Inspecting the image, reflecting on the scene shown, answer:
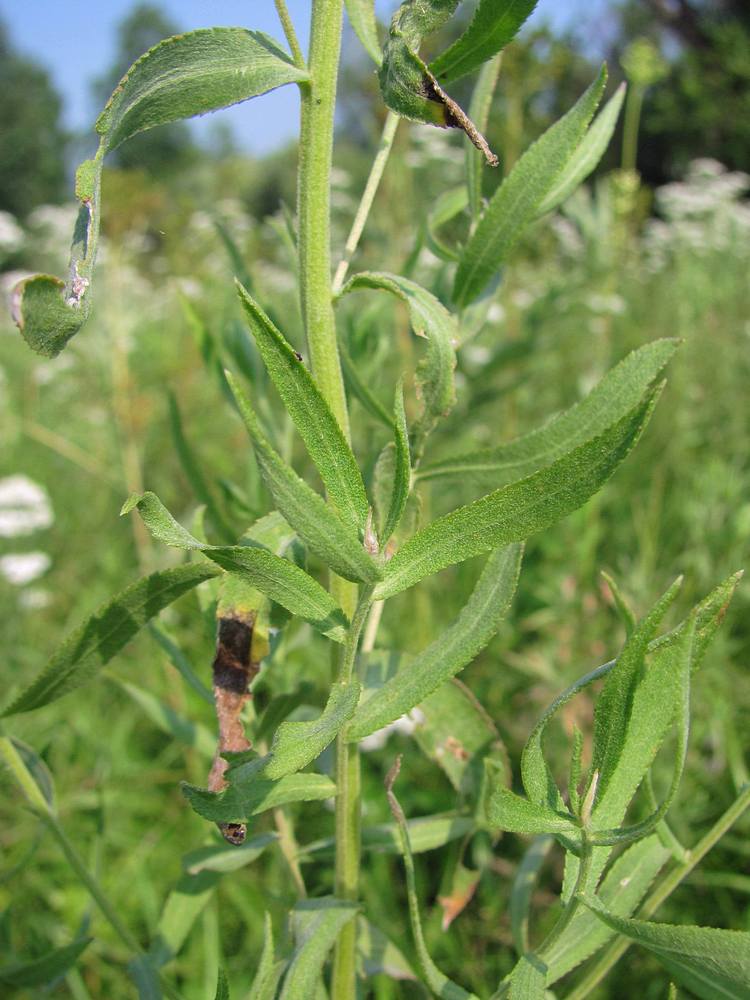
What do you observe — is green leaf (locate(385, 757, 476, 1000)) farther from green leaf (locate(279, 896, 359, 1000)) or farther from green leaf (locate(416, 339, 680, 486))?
green leaf (locate(416, 339, 680, 486))

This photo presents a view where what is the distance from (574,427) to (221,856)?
0.44m

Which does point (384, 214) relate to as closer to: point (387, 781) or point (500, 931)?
point (500, 931)

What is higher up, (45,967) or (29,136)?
(29,136)

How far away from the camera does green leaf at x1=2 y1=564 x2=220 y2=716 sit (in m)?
0.53

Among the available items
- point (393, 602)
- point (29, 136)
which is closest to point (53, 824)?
point (393, 602)

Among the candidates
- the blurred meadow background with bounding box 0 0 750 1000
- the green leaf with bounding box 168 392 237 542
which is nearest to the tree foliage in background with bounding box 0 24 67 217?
the blurred meadow background with bounding box 0 0 750 1000

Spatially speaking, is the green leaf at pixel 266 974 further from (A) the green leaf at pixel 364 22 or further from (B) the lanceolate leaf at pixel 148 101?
(A) the green leaf at pixel 364 22

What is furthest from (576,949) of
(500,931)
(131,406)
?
(131,406)

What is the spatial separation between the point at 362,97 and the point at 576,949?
2474mm

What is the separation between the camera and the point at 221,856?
72cm

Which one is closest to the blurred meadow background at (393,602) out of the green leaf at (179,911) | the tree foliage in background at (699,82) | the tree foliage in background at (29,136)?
the green leaf at (179,911)

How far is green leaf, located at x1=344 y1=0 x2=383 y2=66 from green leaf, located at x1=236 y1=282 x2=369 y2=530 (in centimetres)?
24

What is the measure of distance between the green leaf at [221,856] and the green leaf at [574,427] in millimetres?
330

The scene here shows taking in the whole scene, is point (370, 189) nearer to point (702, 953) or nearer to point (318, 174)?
point (318, 174)
